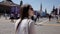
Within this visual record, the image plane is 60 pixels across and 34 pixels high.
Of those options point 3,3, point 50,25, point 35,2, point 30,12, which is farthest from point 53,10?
point 30,12

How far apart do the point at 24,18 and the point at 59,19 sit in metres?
4.72

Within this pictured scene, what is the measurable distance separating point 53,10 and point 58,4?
0.42 m

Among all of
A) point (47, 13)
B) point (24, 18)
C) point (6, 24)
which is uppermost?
point (24, 18)

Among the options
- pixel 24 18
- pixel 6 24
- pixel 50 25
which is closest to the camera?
pixel 24 18

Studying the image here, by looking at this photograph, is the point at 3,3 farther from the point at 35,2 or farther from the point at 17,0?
the point at 35,2

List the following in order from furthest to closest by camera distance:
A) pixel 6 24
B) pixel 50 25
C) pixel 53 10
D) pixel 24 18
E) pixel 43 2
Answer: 1. pixel 6 24
2. pixel 50 25
3. pixel 43 2
4. pixel 53 10
5. pixel 24 18

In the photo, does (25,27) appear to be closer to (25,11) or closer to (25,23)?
(25,23)

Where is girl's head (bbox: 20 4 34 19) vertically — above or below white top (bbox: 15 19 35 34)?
above

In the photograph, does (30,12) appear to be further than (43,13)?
No

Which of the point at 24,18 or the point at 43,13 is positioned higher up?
the point at 24,18

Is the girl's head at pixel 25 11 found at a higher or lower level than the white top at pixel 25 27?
higher

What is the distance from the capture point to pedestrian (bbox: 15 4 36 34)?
61.4 inches

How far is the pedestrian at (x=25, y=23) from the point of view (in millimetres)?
1559

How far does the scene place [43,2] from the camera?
6273mm
